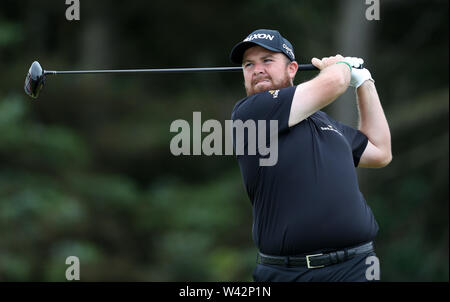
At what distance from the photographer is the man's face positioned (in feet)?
13.7

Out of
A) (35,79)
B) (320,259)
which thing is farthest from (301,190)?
(35,79)

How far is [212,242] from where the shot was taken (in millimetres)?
12398

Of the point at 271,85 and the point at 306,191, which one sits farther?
the point at 271,85

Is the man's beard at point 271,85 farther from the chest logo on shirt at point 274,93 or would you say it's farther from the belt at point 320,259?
the belt at point 320,259

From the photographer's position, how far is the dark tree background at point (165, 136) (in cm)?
1123

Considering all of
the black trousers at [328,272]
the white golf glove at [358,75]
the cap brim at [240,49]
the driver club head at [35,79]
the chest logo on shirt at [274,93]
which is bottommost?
the black trousers at [328,272]

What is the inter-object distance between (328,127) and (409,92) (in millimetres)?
9967

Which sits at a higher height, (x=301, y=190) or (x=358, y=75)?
(x=358, y=75)

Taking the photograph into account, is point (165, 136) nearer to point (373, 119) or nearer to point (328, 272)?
point (373, 119)

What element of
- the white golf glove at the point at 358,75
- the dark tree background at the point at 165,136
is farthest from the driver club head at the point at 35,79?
the dark tree background at the point at 165,136

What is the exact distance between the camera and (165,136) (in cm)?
1392

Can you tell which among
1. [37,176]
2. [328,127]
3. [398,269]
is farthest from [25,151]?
[328,127]

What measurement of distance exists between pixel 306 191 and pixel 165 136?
10131 mm

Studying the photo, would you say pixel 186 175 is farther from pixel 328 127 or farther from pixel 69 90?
pixel 328 127
